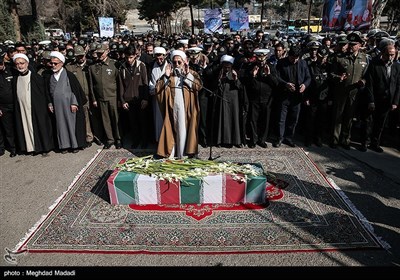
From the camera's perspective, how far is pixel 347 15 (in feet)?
27.7

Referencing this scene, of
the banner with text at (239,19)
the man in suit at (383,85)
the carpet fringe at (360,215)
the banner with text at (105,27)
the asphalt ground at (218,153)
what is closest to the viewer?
the asphalt ground at (218,153)

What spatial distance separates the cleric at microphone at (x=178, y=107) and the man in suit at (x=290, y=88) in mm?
1740

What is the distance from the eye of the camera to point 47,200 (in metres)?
4.48

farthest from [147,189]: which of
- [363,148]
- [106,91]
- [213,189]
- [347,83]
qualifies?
[363,148]

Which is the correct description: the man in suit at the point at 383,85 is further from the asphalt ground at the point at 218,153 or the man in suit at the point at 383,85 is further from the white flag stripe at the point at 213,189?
the white flag stripe at the point at 213,189

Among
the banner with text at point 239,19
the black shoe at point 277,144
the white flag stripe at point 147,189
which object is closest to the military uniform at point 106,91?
the white flag stripe at point 147,189

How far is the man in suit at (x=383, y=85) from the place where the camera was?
5.51 m

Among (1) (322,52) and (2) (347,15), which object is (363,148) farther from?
(2) (347,15)

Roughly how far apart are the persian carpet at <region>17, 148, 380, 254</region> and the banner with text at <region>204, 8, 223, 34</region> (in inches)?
489

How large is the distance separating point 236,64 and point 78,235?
436 cm

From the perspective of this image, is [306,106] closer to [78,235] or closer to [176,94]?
[176,94]

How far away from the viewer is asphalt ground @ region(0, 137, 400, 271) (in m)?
3.19

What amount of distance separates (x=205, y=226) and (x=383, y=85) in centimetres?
418

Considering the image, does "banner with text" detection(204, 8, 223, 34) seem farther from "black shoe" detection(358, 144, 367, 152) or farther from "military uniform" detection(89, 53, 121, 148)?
"black shoe" detection(358, 144, 367, 152)
